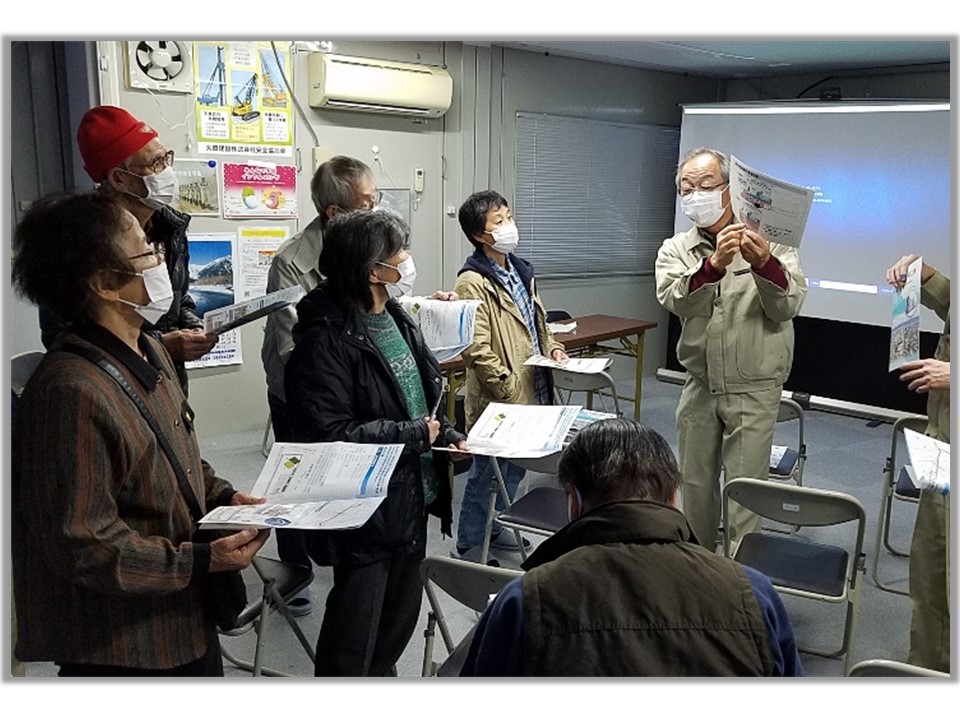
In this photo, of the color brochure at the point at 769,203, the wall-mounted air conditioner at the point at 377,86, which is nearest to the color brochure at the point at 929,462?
the color brochure at the point at 769,203

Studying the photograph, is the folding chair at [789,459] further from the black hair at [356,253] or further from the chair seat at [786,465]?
the black hair at [356,253]

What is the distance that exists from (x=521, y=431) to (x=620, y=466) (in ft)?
2.91

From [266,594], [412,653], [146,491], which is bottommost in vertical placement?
[412,653]

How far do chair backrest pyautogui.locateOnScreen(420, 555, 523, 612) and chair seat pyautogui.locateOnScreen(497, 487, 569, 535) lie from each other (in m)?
0.79

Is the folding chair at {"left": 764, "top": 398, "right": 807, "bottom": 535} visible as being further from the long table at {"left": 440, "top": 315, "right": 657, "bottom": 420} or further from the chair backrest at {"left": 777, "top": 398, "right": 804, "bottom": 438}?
the long table at {"left": 440, "top": 315, "right": 657, "bottom": 420}

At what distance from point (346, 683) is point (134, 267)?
773mm

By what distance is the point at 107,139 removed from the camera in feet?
7.36

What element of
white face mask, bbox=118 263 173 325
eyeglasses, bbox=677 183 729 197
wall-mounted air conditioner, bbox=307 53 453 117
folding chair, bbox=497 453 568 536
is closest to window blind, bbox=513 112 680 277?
wall-mounted air conditioner, bbox=307 53 453 117

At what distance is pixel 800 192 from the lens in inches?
90.2

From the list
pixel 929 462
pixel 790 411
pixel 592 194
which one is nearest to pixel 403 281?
pixel 929 462

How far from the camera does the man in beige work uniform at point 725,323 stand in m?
2.67

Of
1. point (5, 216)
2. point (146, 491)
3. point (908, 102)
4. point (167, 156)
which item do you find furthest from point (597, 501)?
point (908, 102)

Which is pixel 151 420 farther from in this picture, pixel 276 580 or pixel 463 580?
pixel 276 580

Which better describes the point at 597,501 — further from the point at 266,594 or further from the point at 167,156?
the point at 167,156
